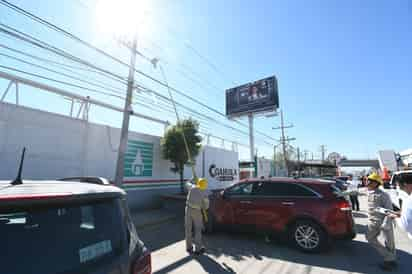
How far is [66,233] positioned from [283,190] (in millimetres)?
5130

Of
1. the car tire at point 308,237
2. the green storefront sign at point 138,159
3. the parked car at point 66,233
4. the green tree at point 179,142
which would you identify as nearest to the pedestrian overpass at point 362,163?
the green tree at point 179,142

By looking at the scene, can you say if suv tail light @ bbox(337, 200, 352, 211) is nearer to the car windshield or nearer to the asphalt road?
the asphalt road

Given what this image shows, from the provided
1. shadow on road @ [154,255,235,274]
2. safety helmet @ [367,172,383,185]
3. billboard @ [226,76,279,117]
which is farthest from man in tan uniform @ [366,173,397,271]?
billboard @ [226,76,279,117]

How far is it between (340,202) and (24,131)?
8425 mm

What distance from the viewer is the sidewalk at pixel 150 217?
24.0ft

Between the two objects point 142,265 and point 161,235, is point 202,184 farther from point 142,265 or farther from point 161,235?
point 142,265

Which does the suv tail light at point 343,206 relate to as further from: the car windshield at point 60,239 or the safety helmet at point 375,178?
the car windshield at point 60,239

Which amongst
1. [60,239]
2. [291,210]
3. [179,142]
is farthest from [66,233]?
[179,142]

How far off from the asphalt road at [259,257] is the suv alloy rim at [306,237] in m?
0.20

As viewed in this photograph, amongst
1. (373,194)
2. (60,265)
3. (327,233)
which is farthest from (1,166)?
(373,194)

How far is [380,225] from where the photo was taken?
445 centimetres

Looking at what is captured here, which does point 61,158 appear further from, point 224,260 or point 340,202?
point 340,202

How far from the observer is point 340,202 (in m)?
4.91

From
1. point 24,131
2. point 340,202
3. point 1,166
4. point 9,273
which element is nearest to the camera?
point 9,273
